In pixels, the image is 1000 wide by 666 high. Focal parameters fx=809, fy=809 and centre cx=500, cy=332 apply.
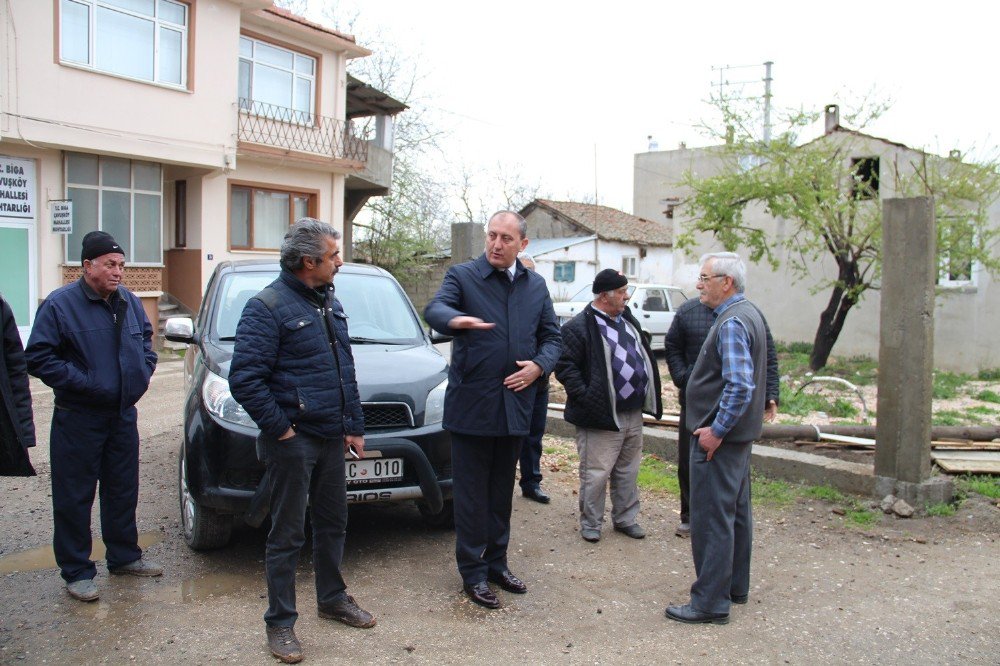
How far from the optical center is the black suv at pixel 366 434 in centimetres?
450

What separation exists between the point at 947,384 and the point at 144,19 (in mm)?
16842

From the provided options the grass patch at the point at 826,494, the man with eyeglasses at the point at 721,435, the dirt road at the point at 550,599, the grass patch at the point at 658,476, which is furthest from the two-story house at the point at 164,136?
the man with eyeglasses at the point at 721,435

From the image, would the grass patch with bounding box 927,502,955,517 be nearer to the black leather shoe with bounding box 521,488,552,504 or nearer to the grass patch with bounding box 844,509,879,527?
the grass patch with bounding box 844,509,879,527

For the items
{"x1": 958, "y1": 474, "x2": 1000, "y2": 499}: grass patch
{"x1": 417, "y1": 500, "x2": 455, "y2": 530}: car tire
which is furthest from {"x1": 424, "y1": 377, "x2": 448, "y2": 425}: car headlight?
{"x1": 958, "y1": 474, "x2": 1000, "y2": 499}: grass patch

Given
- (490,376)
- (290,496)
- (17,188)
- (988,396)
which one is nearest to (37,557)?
(290,496)

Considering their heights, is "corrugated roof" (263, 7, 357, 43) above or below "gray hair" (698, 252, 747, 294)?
above

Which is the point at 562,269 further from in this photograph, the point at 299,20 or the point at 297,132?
the point at 299,20

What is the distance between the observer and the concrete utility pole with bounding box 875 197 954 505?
5.96m

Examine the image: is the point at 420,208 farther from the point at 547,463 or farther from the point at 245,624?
the point at 245,624

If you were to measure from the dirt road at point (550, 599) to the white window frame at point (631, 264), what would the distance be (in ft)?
109

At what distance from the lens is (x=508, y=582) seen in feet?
14.9

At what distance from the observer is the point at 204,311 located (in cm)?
587

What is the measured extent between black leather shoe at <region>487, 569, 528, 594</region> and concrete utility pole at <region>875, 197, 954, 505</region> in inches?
129

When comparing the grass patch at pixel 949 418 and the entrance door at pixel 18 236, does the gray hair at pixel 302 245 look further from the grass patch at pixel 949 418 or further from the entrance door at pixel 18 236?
the entrance door at pixel 18 236
